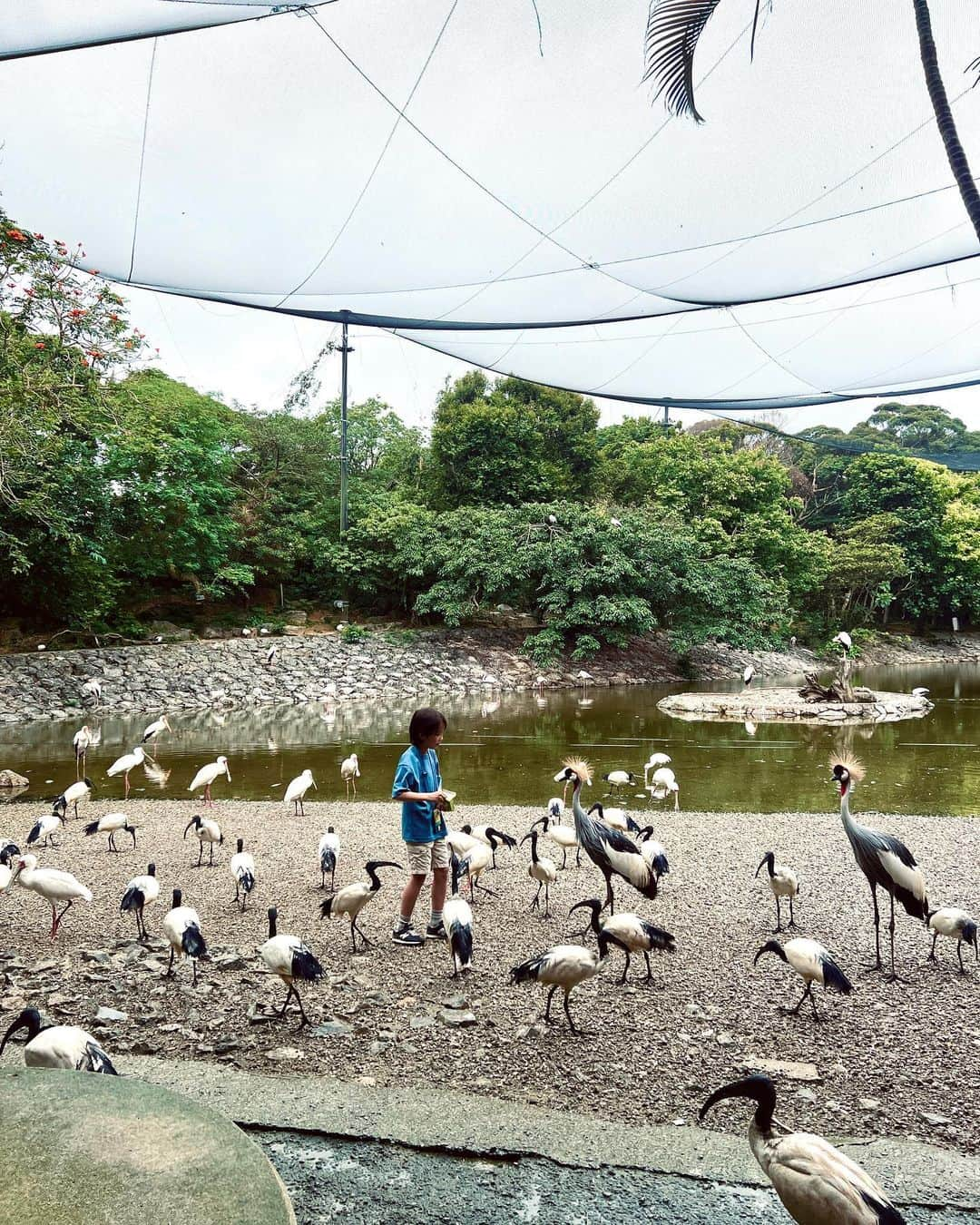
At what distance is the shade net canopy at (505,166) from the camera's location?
3975mm

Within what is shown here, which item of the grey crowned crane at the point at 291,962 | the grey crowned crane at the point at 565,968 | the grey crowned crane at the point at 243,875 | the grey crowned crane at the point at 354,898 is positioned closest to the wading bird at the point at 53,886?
the grey crowned crane at the point at 243,875

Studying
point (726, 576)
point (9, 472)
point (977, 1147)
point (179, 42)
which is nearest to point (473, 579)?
point (726, 576)

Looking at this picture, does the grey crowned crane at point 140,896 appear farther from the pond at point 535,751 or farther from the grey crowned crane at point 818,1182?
the pond at point 535,751

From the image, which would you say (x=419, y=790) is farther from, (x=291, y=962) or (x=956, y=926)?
(x=956, y=926)

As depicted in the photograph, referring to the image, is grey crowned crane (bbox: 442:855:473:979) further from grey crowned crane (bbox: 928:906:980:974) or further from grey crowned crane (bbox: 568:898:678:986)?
grey crowned crane (bbox: 928:906:980:974)

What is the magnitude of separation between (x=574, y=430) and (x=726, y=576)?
791 cm

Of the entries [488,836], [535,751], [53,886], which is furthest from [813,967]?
[535,751]

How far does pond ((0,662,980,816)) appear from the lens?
28.1ft

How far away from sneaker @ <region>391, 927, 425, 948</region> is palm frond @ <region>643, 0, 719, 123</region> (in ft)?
14.0

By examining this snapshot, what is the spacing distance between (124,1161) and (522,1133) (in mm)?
1193

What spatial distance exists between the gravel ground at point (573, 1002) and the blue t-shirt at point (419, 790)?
2.13 feet

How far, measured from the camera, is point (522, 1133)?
2.41 meters

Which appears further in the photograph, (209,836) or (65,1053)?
(209,836)

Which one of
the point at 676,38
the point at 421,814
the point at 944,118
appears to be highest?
the point at 676,38
